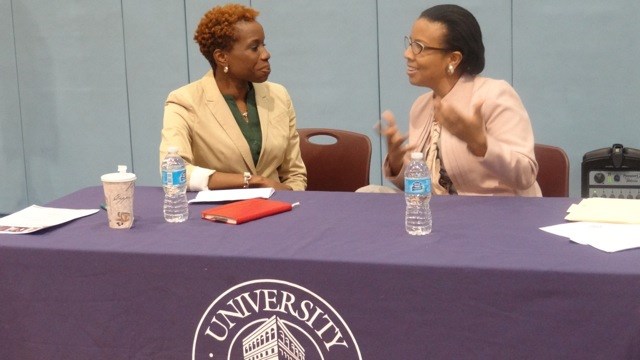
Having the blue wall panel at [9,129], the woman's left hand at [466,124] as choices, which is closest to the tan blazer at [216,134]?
the woman's left hand at [466,124]

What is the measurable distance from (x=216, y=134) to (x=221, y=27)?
44 cm


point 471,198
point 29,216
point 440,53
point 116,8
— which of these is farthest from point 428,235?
point 116,8

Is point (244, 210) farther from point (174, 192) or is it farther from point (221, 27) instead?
point (221, 27)

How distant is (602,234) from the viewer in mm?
2031

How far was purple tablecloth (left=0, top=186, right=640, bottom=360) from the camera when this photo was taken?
5.91ft

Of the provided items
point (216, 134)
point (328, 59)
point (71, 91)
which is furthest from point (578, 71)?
point (71, 91)

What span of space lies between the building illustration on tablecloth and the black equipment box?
2.62m

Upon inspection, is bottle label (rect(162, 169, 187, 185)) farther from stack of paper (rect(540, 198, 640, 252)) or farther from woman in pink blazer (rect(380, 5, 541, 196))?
stack of paper (rect(540, 198, 640, 252))

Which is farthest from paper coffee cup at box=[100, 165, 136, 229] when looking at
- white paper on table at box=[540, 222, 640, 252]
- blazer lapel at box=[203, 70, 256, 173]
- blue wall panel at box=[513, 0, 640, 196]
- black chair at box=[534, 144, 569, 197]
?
blue wall panel at box=[513, 0, 640, 196]

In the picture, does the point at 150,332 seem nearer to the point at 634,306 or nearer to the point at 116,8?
the point at 634,306

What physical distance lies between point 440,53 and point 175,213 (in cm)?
109

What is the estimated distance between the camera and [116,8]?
5.09 m

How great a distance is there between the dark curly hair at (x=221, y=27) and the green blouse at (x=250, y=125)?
0.21 metres

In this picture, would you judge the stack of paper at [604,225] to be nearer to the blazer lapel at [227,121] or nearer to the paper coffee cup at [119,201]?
the paper coffee cup at [119,201]
